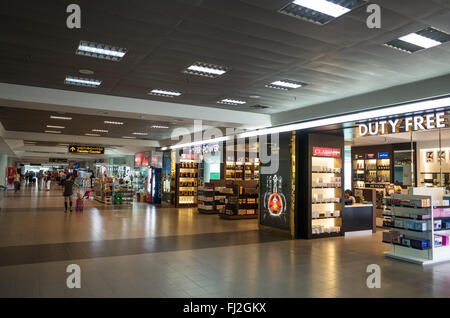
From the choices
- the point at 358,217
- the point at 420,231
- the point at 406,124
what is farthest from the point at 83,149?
the point at 420,231

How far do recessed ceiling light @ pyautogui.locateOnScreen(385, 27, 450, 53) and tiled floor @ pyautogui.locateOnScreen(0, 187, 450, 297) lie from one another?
357 cm

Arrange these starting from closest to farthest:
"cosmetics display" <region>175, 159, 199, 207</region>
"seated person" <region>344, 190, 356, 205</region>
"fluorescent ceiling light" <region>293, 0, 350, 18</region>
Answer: "fluorescent ceiling light" <region>293, 0, 350, 18</region> < "seated person" <region>344, 190, 356, 205</region> < "cosmetics display" <region>175, 159, 199, 207</region>

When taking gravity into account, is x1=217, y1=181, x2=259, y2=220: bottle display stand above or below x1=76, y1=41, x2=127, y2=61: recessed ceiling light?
below

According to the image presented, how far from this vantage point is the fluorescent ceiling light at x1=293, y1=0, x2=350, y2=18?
3.79 metres

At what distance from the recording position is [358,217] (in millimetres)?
10023

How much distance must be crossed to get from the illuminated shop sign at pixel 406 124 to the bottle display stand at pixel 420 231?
1395 millimetres

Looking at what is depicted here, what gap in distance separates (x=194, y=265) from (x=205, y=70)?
11.8ft

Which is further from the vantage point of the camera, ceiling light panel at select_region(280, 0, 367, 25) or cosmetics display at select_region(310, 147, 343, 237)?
cosmetics display at select_region(310, 147, 343, 237)

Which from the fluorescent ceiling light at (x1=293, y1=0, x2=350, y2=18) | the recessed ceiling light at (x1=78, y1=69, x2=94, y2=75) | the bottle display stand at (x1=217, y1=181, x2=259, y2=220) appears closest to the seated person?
the bottle display stand at (x1=217, y1=181, x2=259, y2=220)

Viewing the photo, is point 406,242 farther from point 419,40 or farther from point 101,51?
point 101,51

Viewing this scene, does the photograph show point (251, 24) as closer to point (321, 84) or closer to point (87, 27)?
point (87, 27)

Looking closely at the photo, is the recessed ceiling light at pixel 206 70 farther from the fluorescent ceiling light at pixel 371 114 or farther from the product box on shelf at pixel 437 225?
the product box on shelf at pixel 437 225

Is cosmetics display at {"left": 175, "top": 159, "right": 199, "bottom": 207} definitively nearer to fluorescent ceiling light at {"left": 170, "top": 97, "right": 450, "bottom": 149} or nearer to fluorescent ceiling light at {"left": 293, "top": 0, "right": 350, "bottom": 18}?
fluorescent ceiling light at {"left": 170, "top": 97, "right": 450, "bottom": 149}

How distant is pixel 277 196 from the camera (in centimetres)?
986
